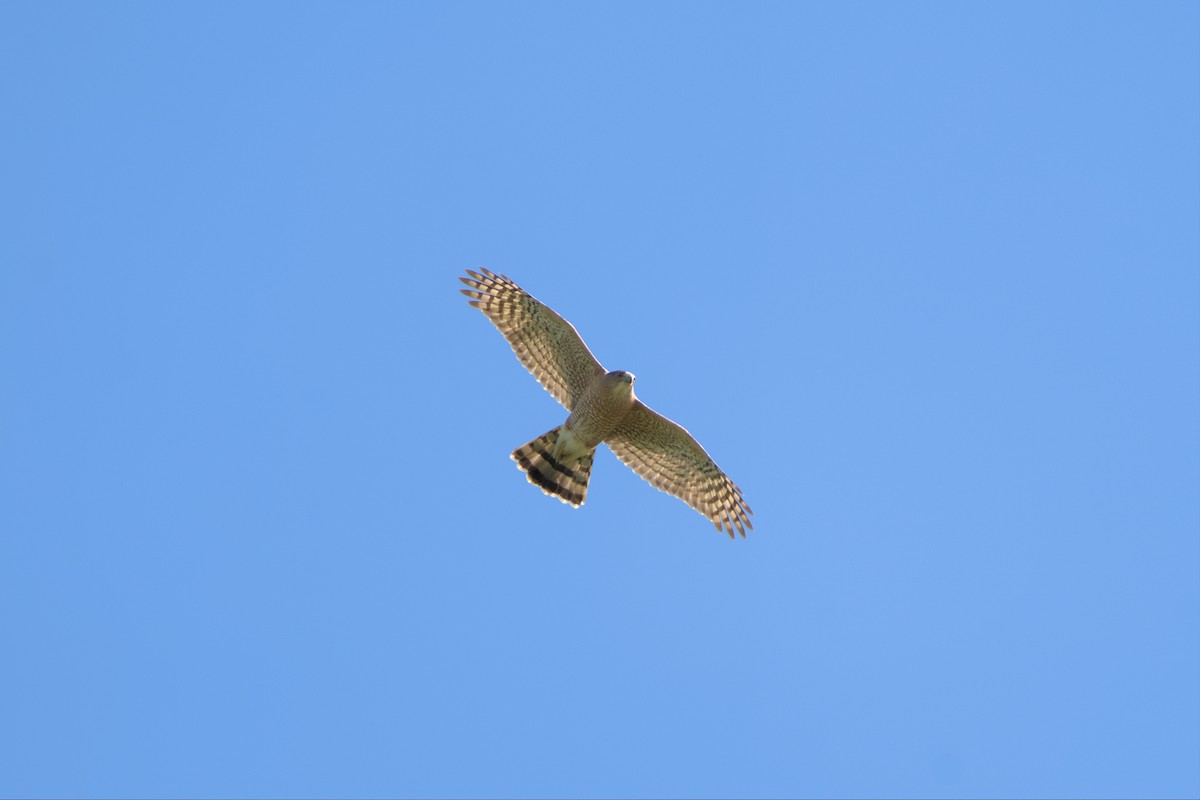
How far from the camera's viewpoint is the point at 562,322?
60.5ft

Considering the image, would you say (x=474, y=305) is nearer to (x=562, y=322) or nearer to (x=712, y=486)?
(x=562, y=322)

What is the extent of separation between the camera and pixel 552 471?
63.3 ft

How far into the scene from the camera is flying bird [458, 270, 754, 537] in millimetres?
18648

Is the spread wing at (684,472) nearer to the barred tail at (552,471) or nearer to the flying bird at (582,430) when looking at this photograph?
the flying bird at (582,430)

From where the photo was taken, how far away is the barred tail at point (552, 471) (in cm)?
1927

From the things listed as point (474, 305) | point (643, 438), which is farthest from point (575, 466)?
point (474, 305)

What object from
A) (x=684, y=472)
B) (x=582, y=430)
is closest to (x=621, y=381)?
(x=582, y=430)

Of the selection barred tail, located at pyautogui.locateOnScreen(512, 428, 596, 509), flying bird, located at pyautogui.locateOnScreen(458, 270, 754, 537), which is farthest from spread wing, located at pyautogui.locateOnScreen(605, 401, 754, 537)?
barred tail, located at pyautogui.locateOnScreen(512, 428, 596, 509)

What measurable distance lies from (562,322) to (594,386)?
0.77m

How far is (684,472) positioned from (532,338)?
7.75ft

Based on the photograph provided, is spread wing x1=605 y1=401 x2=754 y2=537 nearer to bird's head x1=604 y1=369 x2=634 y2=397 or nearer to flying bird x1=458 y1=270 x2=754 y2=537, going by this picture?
flying bird x1=458 y1=270 x2=754 y2=537

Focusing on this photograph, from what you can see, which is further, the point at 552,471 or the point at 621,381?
the point at 552,471

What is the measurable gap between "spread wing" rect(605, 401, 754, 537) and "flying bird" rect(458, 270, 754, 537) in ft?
0.04

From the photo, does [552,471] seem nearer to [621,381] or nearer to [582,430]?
[582,430]
